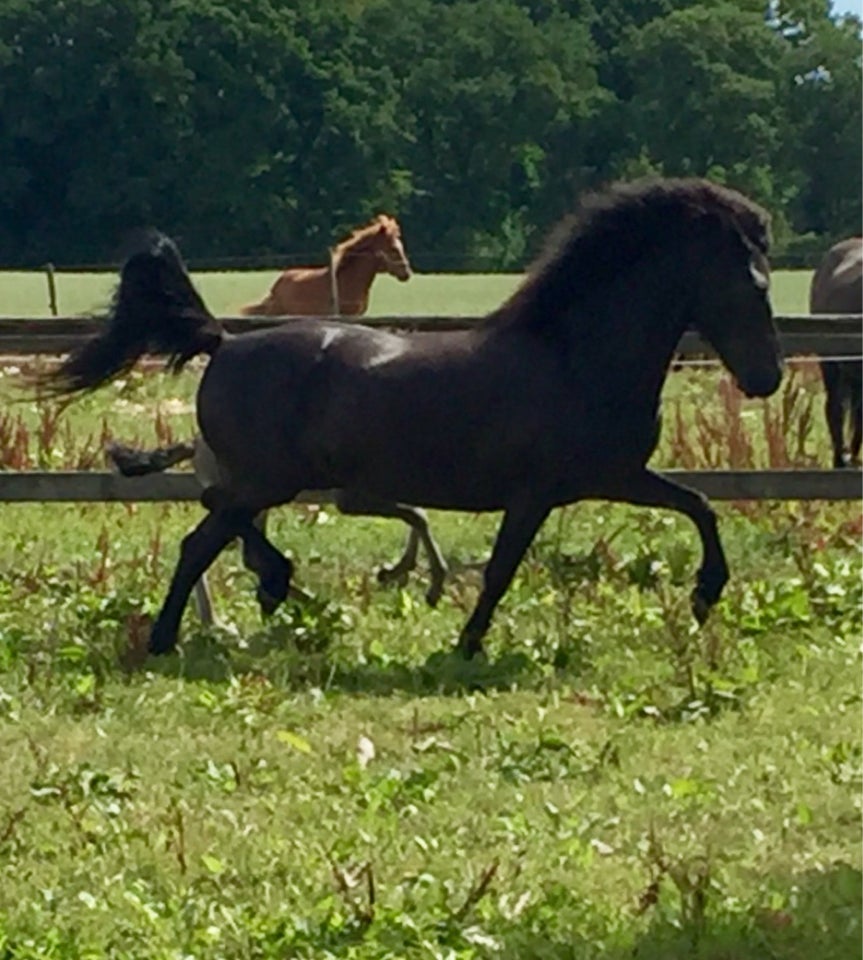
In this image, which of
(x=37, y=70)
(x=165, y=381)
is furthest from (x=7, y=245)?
(x=165, y=381)

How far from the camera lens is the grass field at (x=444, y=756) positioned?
4375 mm

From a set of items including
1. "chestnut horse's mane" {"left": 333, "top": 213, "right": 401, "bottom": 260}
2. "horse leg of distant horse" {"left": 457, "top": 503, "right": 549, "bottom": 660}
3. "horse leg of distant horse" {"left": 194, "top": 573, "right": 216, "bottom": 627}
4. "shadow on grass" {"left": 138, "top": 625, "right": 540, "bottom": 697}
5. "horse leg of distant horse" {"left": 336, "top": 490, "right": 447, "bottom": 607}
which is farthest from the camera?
"chestnut horse's mane" {"left": 333, "top": 213, "right": 401, "bottom": 260}

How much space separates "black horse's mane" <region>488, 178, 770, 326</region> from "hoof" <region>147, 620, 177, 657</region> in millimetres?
1693

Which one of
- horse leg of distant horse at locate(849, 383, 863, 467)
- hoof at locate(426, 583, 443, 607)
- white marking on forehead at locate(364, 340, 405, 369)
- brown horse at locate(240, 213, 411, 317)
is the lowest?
brown horse at locate(240, 213, 411, 317)

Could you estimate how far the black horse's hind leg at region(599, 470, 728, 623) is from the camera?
748cm

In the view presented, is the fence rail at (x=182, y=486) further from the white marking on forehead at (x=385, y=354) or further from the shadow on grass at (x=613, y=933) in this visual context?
the shadow on grass at (x=613, y=933)

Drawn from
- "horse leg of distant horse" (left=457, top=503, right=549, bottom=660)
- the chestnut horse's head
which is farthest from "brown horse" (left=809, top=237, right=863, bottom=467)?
the chestnut horse's head

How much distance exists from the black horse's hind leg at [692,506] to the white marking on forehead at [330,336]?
1155 millimetres

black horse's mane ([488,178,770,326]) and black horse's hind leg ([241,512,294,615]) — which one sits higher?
black horse's mane ([488,178,770,326])

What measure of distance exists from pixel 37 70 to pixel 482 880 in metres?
53.9

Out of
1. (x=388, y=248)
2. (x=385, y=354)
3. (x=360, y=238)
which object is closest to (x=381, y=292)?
(x=388, y=248)

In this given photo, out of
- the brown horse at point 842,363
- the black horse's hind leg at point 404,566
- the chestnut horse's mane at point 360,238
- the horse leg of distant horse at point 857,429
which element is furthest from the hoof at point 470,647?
the chestnut horse's mane at point 360,238

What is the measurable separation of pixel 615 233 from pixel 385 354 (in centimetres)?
95

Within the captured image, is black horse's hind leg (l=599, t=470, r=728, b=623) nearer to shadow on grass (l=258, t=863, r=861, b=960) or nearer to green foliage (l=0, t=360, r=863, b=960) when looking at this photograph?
green foliage (l=0, t=360, r=863, b=960)
